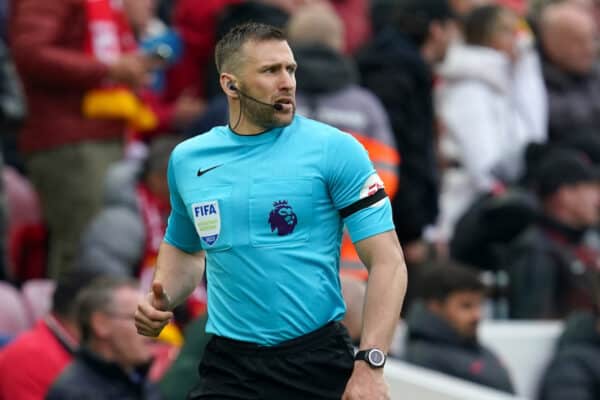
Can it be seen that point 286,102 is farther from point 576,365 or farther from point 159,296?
point 576,365

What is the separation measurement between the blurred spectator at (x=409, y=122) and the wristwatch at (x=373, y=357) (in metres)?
4.95

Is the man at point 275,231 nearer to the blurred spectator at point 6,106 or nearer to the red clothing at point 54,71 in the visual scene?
the blurred spectator at point 6,106

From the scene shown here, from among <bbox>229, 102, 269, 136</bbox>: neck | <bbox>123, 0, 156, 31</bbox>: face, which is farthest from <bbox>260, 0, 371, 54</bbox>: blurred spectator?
<bbox>229, 102, 269, 136</bbox>: neck

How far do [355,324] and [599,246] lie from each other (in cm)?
445

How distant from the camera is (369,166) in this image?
4273 millimetres

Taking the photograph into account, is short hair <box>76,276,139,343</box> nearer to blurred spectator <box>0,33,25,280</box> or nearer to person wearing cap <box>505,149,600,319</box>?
blurred spectator <box>0,33,25,280</box>

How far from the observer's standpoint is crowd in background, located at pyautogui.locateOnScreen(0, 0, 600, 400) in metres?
7.24

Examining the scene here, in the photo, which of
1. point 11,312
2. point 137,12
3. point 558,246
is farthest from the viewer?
point 558,246

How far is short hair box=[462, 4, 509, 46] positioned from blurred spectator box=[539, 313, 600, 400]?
8.12 ft

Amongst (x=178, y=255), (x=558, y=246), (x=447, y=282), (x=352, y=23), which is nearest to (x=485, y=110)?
(x=558, y=246)

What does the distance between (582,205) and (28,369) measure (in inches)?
172

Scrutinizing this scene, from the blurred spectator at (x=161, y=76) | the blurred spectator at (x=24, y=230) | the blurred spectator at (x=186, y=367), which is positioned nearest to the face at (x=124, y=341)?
the blurred spectator at (x=186, y=367)

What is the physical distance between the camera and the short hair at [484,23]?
10406 millimetres

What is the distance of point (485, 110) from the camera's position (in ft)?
33.2
